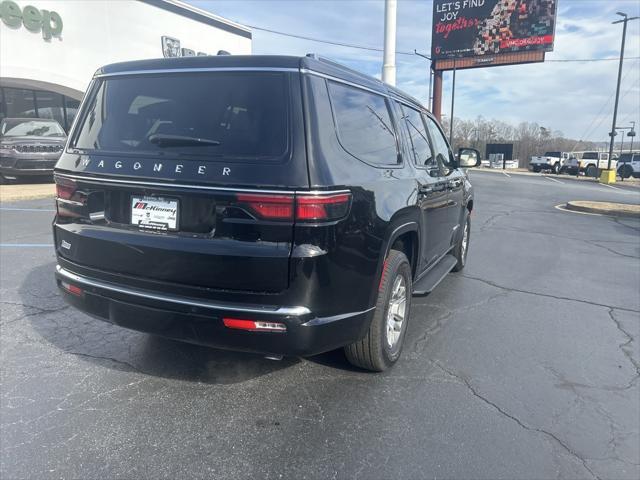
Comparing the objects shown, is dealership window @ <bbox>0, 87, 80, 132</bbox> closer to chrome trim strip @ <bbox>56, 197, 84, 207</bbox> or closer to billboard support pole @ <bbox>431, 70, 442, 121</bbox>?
chrome trim strip @ <bbox>56, 197, 84, 207</bbox>

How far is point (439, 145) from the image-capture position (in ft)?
16.5

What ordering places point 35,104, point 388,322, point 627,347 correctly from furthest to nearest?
point 35,104
point 627,347
point 388,322

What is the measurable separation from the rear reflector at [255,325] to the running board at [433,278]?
1.71 meters

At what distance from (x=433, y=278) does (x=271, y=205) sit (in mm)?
2438

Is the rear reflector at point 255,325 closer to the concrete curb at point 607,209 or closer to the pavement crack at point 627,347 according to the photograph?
the pavement crack at point 627,347

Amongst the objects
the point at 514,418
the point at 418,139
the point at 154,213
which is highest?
the point at 418,139

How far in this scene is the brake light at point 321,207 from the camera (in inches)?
95.4

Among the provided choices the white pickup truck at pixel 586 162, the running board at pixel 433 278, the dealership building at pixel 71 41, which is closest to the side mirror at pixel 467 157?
the running board at pixel 433 278

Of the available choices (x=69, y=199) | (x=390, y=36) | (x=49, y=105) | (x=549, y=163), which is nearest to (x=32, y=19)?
(x=49, y=105)

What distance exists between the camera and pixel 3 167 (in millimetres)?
13133

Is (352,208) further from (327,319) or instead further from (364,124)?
(364,124)

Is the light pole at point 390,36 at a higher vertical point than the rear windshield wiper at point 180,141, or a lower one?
higher

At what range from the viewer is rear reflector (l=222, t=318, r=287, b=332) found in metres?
2.52

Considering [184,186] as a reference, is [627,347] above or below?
below
